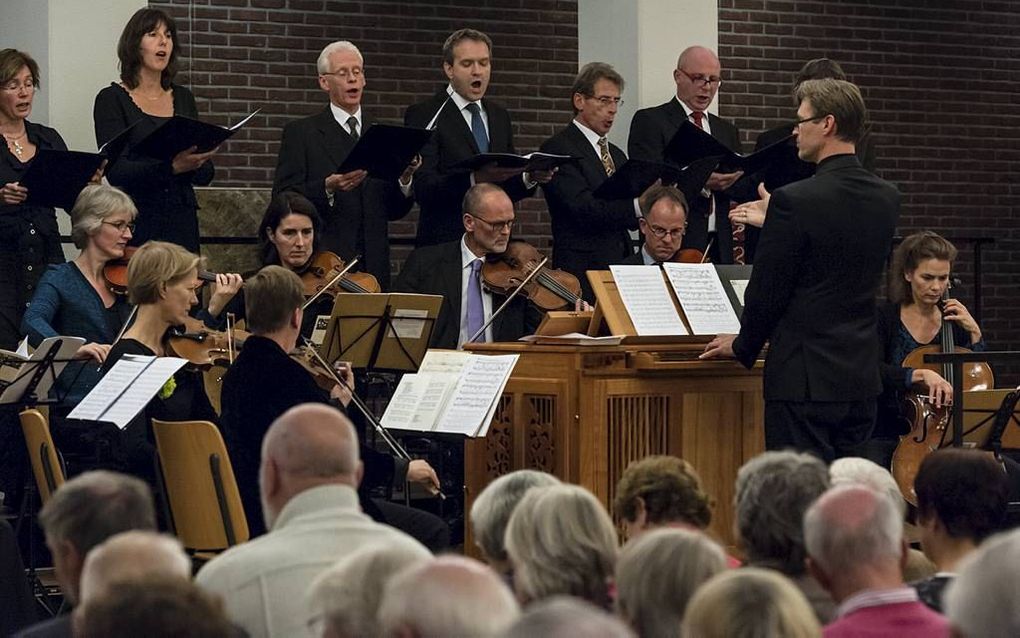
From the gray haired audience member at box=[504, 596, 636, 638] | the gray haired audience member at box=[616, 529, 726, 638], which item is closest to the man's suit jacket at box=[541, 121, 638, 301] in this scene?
the gray haired audience member at box=[616, 529, 726, 638]

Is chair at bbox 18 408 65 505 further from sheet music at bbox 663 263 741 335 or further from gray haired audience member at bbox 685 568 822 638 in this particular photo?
gray haired audience member at bbox 685 568 822 638

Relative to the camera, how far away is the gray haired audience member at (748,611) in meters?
2.24

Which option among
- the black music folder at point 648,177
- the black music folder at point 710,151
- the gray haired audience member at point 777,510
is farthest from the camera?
the black music folder at point 710,151

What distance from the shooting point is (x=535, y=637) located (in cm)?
188

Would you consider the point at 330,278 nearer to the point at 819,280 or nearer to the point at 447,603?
the point at 819,280

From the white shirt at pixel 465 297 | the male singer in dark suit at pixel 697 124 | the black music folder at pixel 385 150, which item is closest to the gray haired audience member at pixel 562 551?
the black music folder at pixel 385 150

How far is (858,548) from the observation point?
298 cm

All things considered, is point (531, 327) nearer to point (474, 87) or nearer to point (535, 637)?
point (474, 87)

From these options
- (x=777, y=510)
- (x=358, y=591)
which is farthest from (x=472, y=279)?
(x=358, y=591)

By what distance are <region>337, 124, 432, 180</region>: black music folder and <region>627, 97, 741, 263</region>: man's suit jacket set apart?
57.6 inches

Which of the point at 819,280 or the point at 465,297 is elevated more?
the point at 819,280

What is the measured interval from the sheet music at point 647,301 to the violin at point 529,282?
3.65 feet

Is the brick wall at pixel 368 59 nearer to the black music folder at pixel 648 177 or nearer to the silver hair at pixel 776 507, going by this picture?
the black music folder at pixel 648 177

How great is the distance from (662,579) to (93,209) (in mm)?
4640
